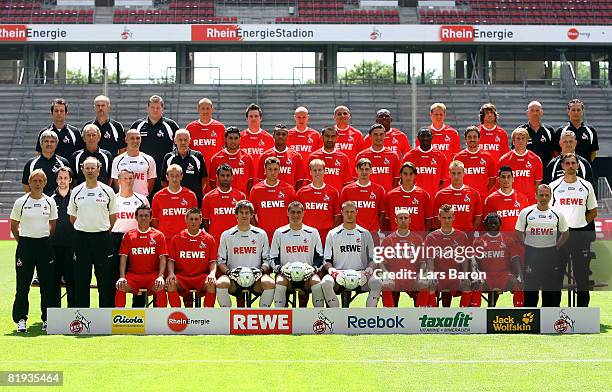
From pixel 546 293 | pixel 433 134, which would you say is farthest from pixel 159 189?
pixel 546 293

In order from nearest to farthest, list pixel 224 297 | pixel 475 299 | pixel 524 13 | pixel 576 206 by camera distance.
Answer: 1. pixel 224 297
2. pixel 475 299
3. pixel 576 206
4. pixel 524 13

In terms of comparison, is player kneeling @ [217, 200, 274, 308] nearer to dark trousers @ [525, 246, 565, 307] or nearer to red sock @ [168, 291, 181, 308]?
red sock @ [168, 291, 181, 308]

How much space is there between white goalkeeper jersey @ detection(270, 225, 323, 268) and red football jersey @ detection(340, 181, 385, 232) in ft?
2.64

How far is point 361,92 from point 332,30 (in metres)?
2.41

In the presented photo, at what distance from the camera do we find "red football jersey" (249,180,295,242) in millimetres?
11570

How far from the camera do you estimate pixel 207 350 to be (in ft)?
30.5

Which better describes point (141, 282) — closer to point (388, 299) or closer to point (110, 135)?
point (110, 135)

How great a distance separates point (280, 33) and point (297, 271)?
2385 centimetres

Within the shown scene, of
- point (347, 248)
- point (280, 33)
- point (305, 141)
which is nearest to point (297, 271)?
point (347, 248)

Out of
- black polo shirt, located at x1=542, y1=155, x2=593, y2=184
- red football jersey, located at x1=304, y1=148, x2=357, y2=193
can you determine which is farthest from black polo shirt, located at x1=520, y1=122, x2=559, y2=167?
red football jersey, located at x1=304, y1=148, x2=357, y2=193

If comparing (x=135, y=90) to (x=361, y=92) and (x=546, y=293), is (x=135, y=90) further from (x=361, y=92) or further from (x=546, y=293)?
(x=546, y=293)

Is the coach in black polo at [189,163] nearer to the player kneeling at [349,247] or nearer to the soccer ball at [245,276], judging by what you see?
the soccer ball at [245,276]

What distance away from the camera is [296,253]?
1088 centimetres

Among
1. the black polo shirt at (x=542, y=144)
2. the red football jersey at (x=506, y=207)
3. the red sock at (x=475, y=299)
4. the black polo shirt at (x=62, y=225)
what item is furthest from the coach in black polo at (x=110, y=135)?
the black polo shirt at (x=542, y=144)
